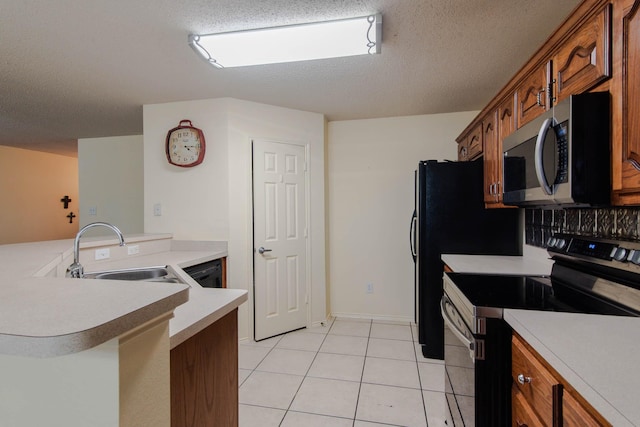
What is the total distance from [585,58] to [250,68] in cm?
190

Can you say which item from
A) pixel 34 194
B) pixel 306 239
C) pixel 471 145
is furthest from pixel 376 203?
pixel 34 194

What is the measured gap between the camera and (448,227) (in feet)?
8.07

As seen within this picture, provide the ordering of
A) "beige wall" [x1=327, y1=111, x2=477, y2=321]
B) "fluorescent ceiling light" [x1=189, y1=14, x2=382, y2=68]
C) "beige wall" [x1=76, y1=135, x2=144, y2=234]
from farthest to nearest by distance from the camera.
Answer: "beige wall" [x1=76, y1=135, x2=144, y2=234], "beige wall" [x1=327, y1=111, x2=477, y2=321], "fluorescent ceiling light" [x1=189, y1=14, x2=382, y2=68]

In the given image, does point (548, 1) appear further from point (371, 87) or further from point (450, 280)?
point (450, 280)

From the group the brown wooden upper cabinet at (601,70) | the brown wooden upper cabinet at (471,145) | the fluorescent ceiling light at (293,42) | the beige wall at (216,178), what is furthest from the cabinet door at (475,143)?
the beige wall at (216,178)

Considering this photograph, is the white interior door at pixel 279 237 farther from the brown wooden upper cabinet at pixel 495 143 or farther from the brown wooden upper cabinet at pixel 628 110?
the brown wooden upper cabinet at pixel 628 110

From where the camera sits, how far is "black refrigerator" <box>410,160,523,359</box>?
2.40m

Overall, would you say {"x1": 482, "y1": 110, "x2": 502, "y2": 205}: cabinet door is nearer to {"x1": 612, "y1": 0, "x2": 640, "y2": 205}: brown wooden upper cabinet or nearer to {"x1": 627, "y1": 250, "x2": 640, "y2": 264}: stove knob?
{"x1": 627, "y1": 250, "x2": 640, "y2": 264}: stove knob

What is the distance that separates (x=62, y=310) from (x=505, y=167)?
2.05 m

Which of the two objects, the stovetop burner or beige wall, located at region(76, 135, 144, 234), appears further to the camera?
beige wall, located at region(76, 135, 144, 234)

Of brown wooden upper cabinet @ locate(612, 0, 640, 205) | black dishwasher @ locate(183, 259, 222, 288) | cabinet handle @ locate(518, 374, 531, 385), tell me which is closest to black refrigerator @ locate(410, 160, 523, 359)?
brown wooden upper cabinet @ locate(612, 0, 640, 205)

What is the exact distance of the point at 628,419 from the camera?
0.56m

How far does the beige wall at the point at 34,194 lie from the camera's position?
187 inches

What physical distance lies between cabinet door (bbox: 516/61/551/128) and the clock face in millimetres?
2464
